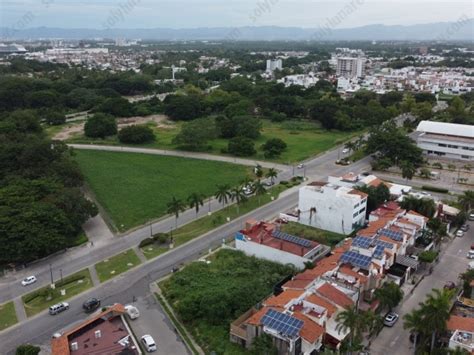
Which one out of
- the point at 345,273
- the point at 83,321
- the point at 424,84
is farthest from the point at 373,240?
the point at 424,84

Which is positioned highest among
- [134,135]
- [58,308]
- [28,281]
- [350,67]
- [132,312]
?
[350,67]

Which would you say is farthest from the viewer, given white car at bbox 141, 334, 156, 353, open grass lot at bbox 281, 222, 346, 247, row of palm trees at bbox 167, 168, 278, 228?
row of palm trees at bbox 167, 168, 278, 228

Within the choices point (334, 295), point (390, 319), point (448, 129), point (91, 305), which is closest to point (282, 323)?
point (334, 295)

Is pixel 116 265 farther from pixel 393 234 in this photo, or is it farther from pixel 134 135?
pixel 134 135

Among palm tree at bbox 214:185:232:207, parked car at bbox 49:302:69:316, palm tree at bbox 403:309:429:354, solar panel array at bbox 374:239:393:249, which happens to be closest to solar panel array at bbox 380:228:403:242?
solar panel array at bbox 374:239:393:249

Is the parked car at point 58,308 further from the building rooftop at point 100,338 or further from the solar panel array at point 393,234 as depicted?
the solar panel array at point 393,234

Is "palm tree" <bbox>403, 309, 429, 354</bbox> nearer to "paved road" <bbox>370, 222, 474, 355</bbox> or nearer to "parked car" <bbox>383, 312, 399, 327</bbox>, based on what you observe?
"paved road" <bbox>370, 222, 474, 355</bbox>
